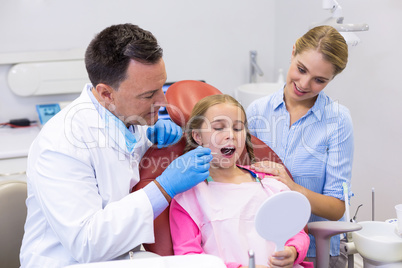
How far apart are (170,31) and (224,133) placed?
1802mm

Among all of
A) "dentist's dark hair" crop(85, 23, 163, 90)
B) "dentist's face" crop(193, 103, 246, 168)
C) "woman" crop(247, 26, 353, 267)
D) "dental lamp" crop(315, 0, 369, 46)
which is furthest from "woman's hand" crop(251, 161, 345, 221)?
"dental lamp" crop(315, 0, 369, 46)

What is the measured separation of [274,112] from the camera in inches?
72.2

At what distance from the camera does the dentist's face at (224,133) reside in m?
1.61

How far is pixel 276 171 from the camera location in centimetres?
160

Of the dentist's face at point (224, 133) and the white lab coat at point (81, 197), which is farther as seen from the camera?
the dentist's face at point (224, 133)

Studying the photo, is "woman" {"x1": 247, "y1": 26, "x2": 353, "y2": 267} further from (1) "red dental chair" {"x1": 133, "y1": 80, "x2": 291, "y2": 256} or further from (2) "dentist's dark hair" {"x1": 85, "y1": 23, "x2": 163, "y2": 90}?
(2) "dentist's dark hair" {"x1": 85, "y1": 23, "x2": 163, "y2": 90}

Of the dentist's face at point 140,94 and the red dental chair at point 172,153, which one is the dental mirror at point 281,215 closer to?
the red dental chair at point 172,153

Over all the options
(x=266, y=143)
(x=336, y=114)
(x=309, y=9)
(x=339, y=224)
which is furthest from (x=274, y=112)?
(x=309, y=9)

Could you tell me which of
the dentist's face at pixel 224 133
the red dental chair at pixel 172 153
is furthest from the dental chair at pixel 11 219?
the dentist's face at pixel 224 133

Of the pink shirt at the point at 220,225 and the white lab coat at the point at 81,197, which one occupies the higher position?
the white lab coat at the point at 81,197

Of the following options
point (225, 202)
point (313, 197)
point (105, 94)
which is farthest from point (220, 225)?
point (105, 94)

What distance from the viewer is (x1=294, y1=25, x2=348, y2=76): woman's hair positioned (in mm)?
1599

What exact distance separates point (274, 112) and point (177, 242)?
2.23 ft

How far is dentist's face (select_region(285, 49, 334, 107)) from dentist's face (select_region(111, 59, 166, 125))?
0.50 m
